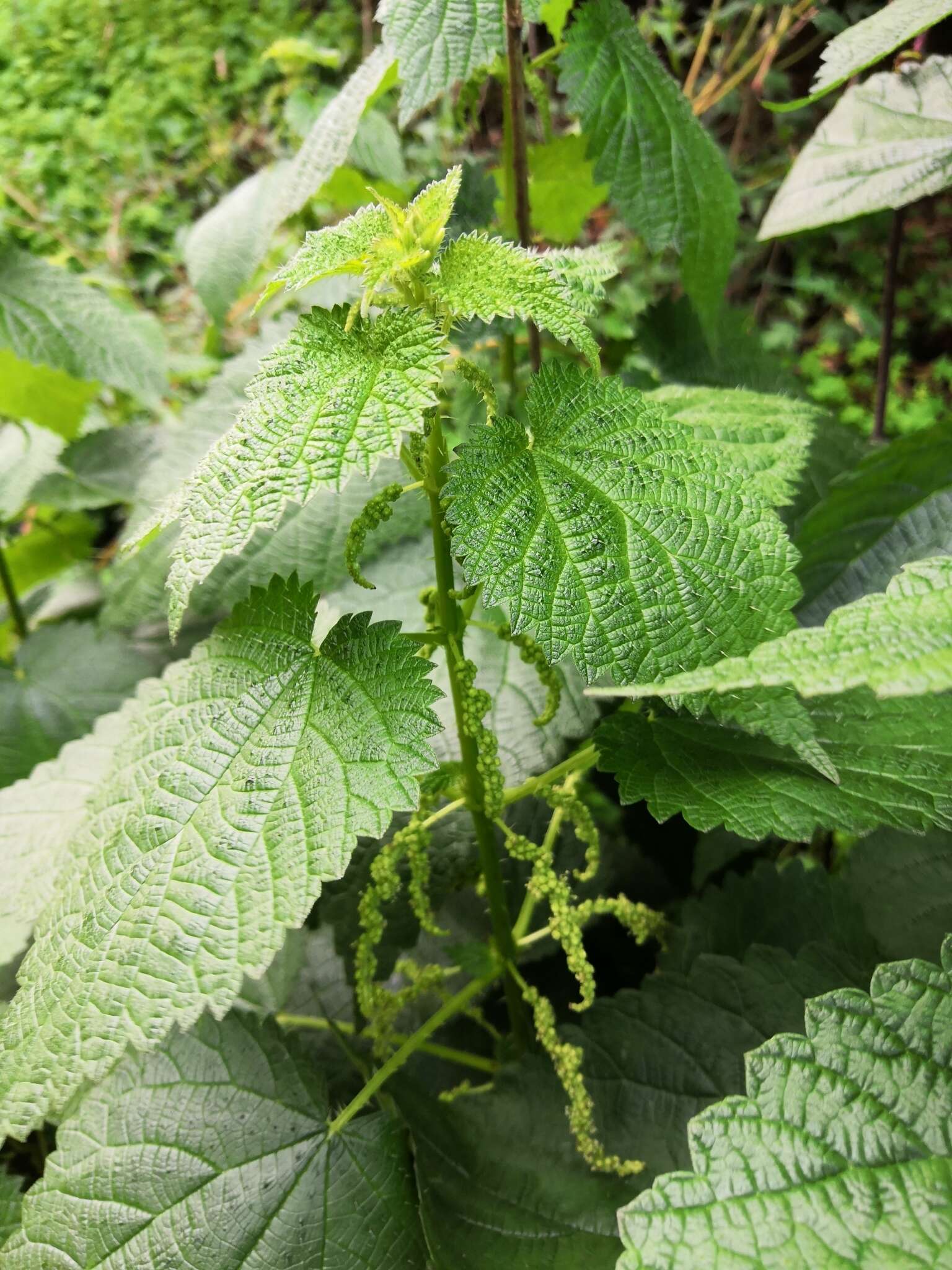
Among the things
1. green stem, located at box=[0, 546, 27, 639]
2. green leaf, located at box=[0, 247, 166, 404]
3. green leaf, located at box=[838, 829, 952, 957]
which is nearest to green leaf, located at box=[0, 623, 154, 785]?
green stem, located at box=[0, 546, 27, 639]

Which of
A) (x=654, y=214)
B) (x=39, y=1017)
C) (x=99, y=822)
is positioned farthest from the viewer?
(x=654, y=214)

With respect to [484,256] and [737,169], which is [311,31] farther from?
[484,256]

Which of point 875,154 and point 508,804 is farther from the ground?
point 875,154

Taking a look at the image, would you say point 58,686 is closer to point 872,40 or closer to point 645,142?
point 645,142

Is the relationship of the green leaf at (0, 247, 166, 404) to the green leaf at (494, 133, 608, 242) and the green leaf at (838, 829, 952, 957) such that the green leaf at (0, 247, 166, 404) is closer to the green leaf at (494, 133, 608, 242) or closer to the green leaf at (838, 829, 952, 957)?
the green leaf at (494, 133, 608, 242)

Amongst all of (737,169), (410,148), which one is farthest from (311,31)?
(737,169)

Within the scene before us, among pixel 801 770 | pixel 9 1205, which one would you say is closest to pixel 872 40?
pixel 801 770
